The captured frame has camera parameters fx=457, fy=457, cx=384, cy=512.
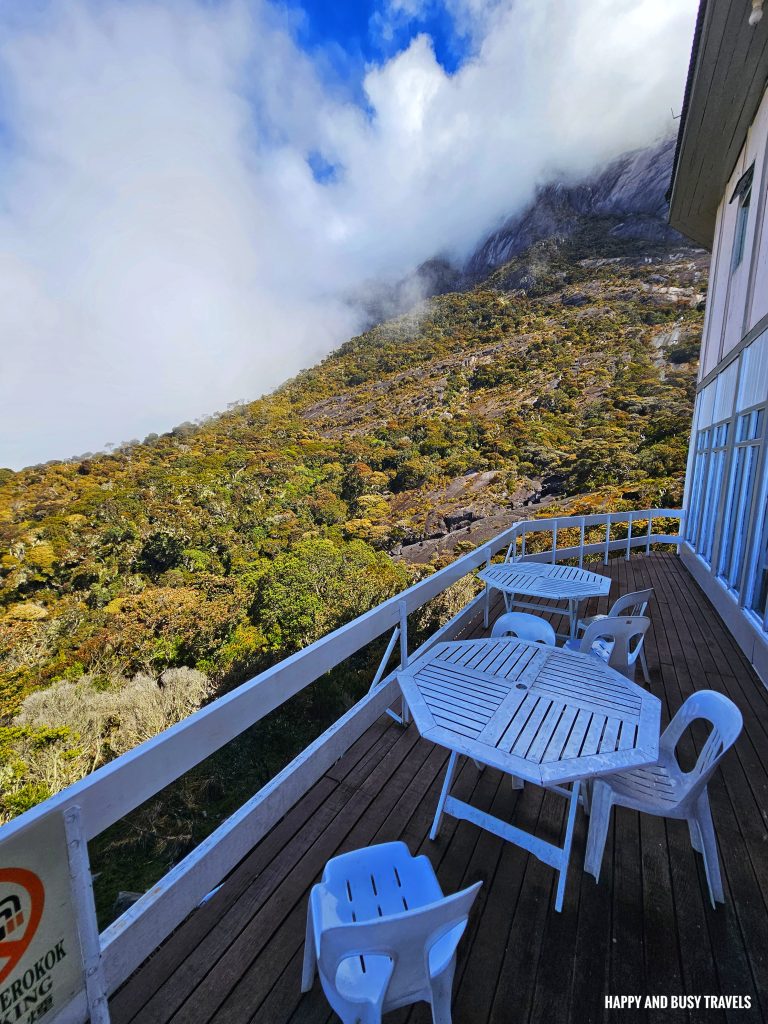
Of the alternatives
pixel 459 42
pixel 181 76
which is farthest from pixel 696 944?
pixel 459 42

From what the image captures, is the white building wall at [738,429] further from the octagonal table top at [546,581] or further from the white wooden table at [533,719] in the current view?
the white wooden table at [533,719]

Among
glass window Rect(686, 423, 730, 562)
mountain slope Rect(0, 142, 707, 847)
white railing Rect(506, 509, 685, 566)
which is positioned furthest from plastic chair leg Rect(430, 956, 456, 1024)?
mountain slope Rect(0, 142, 707, 847)

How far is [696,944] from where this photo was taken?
1623 millimetres

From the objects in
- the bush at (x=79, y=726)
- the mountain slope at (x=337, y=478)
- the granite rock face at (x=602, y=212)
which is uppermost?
the granite rock face at (x=602, y=212)

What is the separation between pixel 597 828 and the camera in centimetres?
188

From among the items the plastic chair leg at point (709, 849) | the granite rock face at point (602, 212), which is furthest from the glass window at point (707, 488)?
the granite rock face at point (602, 212)

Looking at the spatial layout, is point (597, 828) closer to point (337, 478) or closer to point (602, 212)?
point (337, 478)

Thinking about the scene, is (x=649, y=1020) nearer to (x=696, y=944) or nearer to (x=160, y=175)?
(x=696, y=944)

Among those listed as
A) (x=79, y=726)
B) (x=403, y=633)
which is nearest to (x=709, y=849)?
(x=403, y=633)

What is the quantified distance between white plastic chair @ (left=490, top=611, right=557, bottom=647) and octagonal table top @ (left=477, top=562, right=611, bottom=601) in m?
0.72

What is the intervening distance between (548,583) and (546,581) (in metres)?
0.07

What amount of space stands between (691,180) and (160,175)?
96.6 meters

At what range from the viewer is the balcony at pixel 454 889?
4.79 feet

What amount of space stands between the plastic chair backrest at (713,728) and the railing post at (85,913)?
75.5 inches
